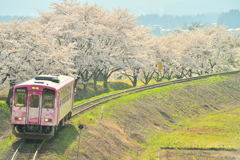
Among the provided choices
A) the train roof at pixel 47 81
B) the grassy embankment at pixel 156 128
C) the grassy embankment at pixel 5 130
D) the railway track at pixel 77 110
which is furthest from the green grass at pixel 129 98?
the train roof at pixel 47 81

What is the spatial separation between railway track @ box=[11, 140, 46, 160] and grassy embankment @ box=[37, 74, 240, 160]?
0.67 m

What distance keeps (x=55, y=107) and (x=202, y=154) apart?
13496mm

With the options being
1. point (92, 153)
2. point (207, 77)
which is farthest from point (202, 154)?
point (207, 77)

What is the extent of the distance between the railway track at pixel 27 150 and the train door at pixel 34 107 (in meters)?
1.40

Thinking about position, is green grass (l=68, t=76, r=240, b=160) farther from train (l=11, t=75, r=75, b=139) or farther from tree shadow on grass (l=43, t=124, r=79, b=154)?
train (l=11, t=75, r=75, b=139)

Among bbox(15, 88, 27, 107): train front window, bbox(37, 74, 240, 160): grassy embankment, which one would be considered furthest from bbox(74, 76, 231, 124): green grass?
bbox(15, 88, 27, 107): train front window

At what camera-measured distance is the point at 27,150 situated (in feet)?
79.6

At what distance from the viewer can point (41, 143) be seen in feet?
83.1

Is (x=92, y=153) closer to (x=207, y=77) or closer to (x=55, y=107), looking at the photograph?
(x=55, y=107)

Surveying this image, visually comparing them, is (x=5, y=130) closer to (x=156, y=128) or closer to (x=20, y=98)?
(x=20, y=98)

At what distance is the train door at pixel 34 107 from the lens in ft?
82.5

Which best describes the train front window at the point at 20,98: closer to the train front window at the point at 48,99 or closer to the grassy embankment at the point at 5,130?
the train front window at the point at 48,99

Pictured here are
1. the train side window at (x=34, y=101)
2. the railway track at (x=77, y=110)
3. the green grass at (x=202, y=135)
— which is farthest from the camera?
the green grass at (x=202, y=135)

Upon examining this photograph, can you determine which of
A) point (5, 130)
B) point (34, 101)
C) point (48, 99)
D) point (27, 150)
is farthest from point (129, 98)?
point (27, 150)
